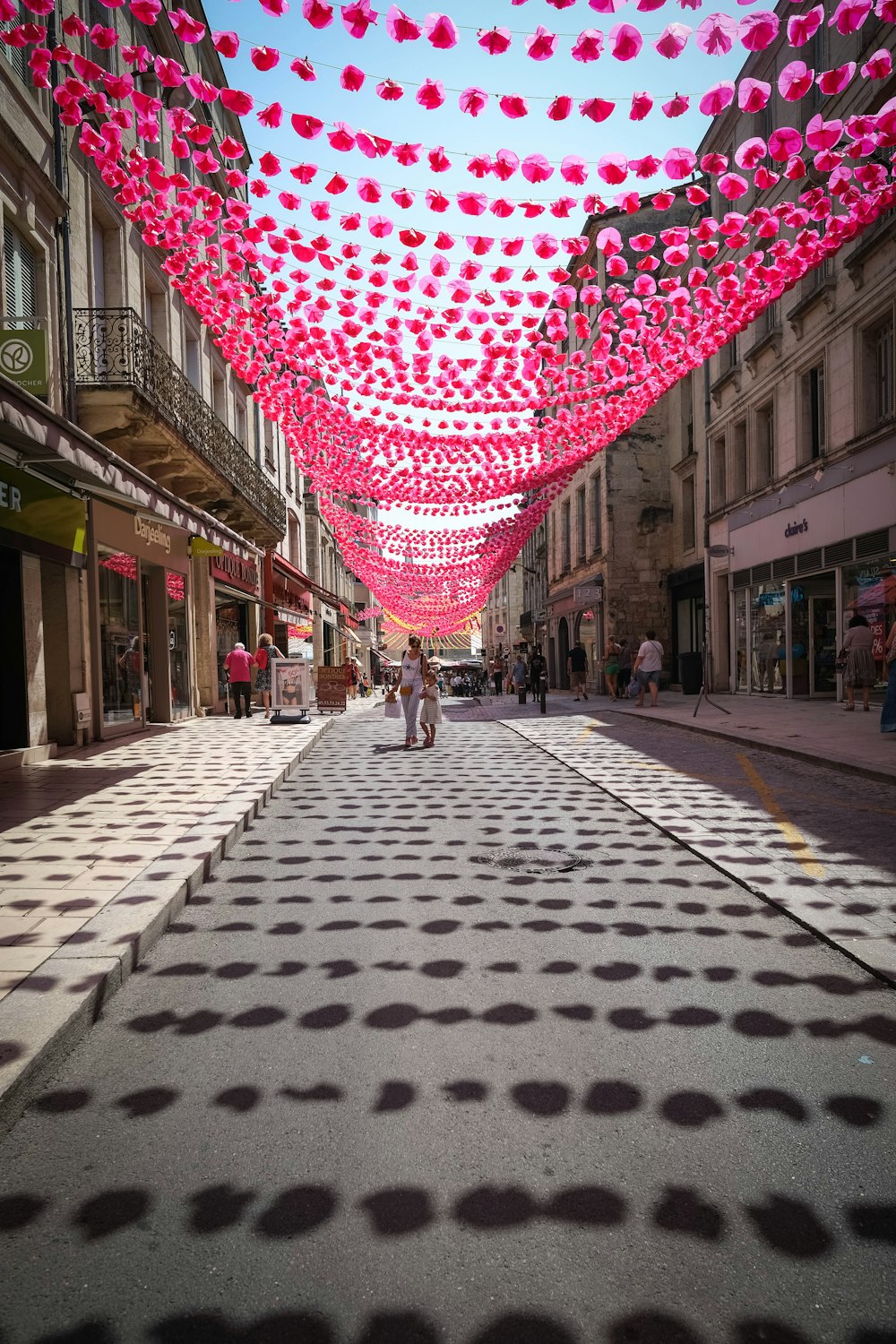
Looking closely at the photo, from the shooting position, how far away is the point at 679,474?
2983 centimetres

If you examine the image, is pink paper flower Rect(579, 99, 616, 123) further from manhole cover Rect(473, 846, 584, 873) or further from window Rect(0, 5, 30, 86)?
Answer: window Rect(0, 5, 30, 86)

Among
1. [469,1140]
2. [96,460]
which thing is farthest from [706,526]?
[469,1140]

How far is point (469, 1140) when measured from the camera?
2.38 meters

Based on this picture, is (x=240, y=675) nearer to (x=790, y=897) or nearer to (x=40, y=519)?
(x=40, y=519)

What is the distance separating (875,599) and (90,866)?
49.0 feet

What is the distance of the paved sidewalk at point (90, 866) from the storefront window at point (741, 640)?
1557cm

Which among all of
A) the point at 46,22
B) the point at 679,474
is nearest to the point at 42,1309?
the point at 46,22

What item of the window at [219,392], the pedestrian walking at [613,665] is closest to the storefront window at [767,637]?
the pedestrian walking at [613,665]

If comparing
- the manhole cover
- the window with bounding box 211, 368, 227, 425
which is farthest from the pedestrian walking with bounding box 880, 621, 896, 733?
the window with bounding box 211, 368, 227, 425

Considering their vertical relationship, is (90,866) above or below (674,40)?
below

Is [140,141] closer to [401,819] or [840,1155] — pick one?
[401,819]

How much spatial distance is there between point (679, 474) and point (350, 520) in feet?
38.9

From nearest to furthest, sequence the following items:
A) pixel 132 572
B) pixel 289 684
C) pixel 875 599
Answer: pixel 132 572, pixel 875 599, pixel 289 684

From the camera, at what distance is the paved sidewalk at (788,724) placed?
9.67m
